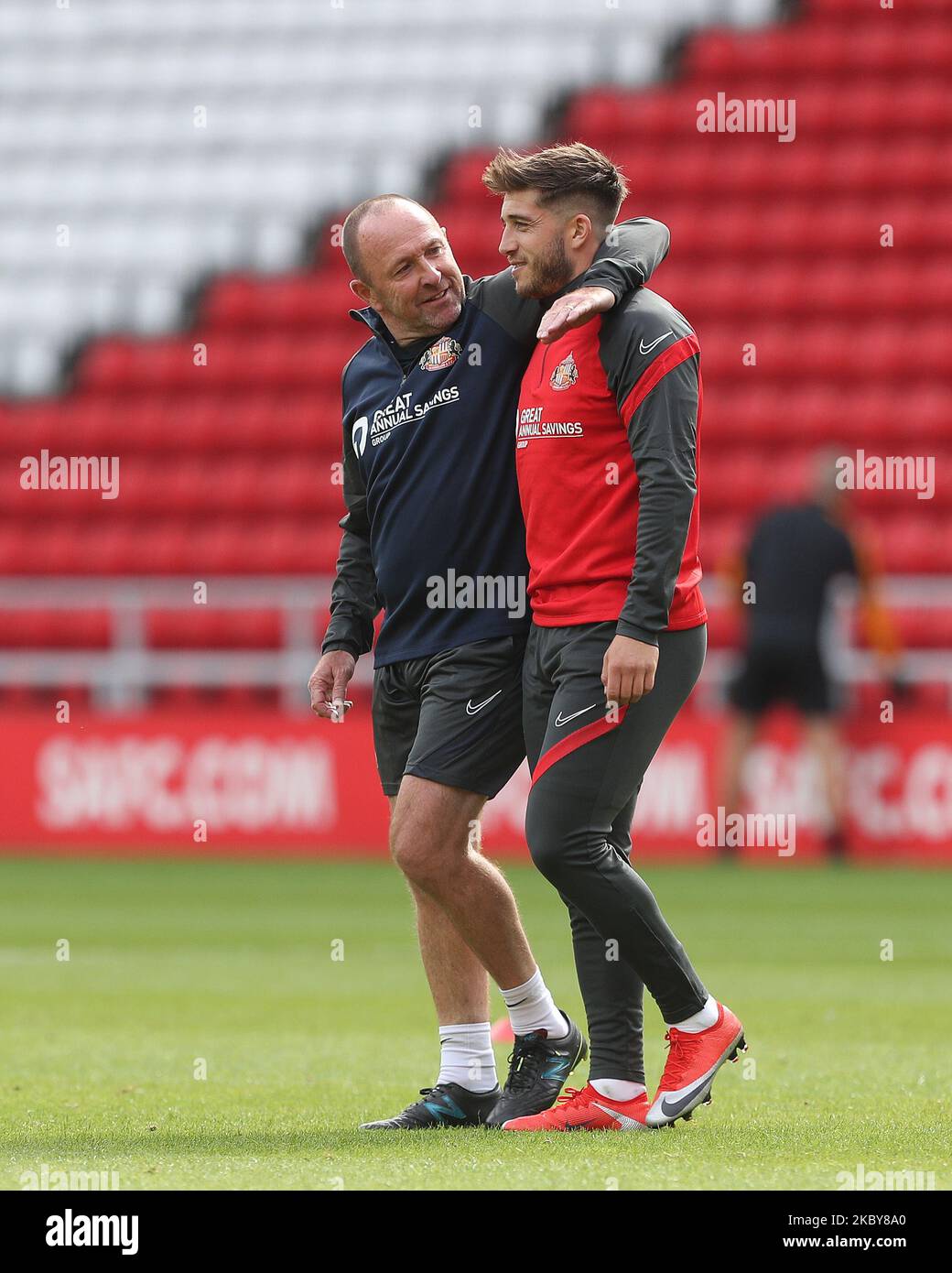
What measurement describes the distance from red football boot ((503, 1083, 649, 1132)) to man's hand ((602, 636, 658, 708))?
38.7 inches

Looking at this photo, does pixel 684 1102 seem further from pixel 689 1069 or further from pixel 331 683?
pixel 331 683

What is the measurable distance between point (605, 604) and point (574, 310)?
0.69m

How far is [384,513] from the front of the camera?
5.27m

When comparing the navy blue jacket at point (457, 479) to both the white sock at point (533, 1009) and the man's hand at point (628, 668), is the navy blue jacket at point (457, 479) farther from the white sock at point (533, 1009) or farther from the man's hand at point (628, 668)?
the white sock at point (533, 1009)

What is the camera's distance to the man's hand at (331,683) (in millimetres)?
5477

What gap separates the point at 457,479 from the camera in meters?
5.16

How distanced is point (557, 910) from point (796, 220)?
989 centimetres

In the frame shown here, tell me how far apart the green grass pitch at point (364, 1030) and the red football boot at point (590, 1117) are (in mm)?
117

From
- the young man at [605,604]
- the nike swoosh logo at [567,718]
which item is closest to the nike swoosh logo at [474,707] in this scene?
the young man at [605,604]

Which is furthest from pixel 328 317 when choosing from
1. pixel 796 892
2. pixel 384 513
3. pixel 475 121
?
pixel 384 513

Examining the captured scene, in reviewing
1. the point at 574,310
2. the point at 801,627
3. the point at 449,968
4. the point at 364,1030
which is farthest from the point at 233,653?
the point at 574,310

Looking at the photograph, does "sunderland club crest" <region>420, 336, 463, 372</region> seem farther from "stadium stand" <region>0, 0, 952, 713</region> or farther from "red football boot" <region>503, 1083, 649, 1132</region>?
"stadium stand" <region>0, 0, 952, 713</region>

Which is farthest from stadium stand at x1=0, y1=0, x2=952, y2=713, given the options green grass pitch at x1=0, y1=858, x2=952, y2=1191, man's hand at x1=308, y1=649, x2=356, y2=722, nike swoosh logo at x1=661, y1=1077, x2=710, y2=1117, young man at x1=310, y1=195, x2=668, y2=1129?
nike swoosh logo at x1=661, y1=1077, x2=710, y2=1117

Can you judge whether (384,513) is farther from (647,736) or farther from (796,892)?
(796,892)
